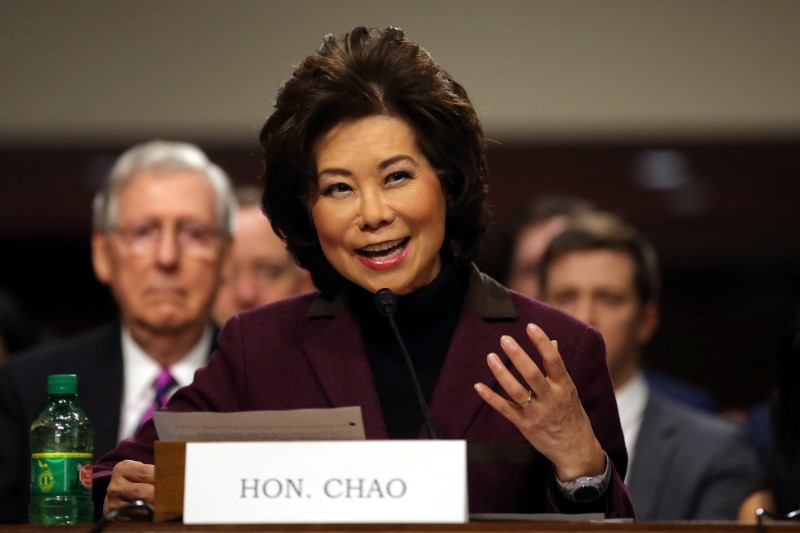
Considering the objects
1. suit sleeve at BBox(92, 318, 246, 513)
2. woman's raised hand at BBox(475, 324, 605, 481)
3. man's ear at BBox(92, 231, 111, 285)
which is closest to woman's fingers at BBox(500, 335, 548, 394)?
woman's raised hand at BBox(475, 324, 605, 481)

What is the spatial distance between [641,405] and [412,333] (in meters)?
1.68

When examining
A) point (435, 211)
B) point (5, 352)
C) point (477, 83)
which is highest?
point (477, 83)

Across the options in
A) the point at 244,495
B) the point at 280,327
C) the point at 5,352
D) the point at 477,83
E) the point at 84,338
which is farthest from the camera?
the point at 477,83

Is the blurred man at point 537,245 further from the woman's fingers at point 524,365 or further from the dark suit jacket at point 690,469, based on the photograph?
the woman's fingers at point 524,365

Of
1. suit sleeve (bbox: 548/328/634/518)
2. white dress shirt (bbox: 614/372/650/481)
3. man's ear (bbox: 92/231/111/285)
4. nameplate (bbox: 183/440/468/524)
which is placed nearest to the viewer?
nameplate (bbox: 183/440/468/524)

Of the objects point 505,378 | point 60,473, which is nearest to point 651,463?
point 505,378

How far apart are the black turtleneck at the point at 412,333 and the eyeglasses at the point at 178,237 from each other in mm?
1280

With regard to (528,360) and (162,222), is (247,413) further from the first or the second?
(162,222)

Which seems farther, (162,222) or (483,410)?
(162,222)

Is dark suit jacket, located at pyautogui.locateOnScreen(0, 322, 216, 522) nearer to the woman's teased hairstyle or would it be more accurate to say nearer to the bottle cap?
the bottle cap

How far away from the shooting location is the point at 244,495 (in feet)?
5.71

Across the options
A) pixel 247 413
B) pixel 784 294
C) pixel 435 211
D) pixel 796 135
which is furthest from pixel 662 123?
pixel 247 413

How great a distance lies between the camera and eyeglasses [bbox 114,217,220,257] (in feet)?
11.3

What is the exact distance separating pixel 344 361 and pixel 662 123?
3.43m
